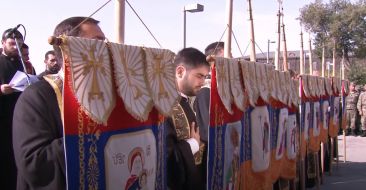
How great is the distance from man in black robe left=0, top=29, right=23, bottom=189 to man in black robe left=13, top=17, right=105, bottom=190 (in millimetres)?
1664

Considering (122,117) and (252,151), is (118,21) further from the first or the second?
(252,151)

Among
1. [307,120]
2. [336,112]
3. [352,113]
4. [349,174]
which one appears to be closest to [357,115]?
[352,113]

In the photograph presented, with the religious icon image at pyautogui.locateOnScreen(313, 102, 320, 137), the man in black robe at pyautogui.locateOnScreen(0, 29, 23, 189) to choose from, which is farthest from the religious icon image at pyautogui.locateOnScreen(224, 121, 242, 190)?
the religious icon image at pyautogui.locateOnScreen(313, 102, 320, 137)

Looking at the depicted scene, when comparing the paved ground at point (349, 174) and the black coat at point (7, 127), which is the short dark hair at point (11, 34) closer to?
the black coat at point (7, 127)

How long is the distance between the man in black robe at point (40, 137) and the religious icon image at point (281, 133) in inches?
112

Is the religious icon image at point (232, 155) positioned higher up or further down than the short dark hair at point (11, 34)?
further down

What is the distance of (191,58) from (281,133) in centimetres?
179

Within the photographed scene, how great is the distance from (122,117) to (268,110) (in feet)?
7.32

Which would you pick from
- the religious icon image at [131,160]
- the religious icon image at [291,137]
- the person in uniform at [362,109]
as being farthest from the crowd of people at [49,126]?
the person in uniform at [362,109]

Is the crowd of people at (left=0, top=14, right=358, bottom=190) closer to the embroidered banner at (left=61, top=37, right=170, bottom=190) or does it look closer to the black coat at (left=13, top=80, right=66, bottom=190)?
the black coat at (left=13, top=80, right=66, bottom=190)

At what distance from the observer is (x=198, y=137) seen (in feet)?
9.94

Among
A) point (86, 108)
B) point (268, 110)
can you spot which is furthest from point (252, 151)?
point (86, 108)

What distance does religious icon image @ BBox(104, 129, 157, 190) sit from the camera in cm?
204

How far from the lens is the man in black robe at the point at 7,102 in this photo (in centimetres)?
378
